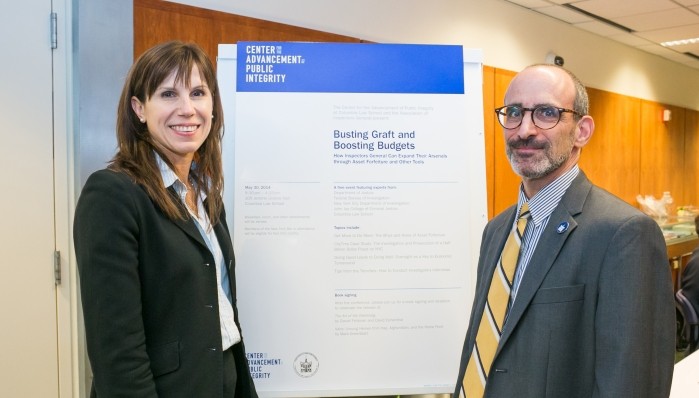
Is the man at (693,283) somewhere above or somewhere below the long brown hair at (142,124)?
below

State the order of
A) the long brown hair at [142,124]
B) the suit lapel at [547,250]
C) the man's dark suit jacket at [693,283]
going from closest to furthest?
the suit lapel at [547,250] < the long brown hair at [142,124] < the man's dark suit jacket at [693,283]

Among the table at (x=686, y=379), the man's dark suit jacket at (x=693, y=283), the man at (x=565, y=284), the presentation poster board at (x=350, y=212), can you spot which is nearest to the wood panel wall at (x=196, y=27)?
the presentation poster board at (x=350, y=212)

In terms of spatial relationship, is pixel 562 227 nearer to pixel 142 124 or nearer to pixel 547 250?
pixel 547 250

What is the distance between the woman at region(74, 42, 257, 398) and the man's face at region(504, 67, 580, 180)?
2.65ft

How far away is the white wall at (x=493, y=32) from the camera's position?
358 cm

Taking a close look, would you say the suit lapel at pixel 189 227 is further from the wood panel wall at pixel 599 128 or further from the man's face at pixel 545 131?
the wood panel wall at pixel 599 128

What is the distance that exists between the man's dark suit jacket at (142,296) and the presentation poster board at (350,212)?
0.44m

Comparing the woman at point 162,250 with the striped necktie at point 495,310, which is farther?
the striped necktie at point 495,310

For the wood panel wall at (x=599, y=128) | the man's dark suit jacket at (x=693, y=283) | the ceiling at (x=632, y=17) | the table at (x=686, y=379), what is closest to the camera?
the table at (x=686, y=379)

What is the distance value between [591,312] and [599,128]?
17.4 feet

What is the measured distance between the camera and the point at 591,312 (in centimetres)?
125

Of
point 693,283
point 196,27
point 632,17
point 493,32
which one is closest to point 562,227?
point 196,27

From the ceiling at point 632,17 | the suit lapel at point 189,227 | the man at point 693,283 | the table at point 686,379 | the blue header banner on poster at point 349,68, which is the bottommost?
the table at point 686,379

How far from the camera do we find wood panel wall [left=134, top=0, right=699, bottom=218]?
2902 millimetres
